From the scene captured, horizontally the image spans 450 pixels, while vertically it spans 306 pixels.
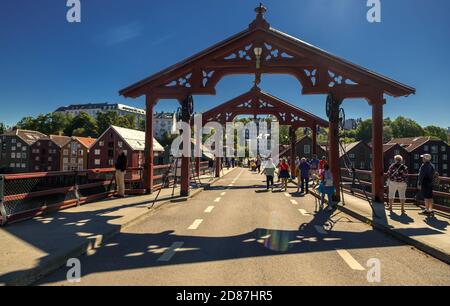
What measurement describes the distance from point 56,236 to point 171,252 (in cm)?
253

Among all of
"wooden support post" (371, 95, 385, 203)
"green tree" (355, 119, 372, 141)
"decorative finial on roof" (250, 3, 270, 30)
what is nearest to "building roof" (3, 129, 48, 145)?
"decorative finial on roof" (250, 3, 270, 30)

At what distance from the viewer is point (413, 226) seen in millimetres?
7652

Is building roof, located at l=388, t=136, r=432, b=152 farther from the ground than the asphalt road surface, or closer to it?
farther from the ground

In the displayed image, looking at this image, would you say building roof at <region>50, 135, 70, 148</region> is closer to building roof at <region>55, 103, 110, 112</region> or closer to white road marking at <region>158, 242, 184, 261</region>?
white road marking at <region>158, 242, 184, 261</region>

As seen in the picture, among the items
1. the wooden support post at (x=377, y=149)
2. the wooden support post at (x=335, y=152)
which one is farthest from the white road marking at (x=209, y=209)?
the wooden support post at (x=377, y=149)

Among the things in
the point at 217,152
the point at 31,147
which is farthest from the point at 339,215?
the point at 31,147

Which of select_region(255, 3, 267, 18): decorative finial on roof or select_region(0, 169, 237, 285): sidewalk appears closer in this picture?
select_region(0, 169, 237, 285): sidewalk

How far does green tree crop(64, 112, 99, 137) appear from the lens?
121 meters

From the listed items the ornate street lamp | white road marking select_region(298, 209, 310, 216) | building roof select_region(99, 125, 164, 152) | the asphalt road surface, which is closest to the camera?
the asphalt road surface

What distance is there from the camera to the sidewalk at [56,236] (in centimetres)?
457

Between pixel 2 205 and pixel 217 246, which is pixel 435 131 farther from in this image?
pixel 2 205

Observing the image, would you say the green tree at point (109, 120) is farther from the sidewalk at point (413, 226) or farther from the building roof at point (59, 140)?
the sidewalk at point (413, 226)

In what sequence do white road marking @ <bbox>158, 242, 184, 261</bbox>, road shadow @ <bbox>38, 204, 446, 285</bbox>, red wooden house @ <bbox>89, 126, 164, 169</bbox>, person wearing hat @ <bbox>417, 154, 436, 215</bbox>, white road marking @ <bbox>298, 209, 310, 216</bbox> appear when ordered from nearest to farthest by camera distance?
road shadow @ <bbox>38, 204, 446, 285</bbox>, white road marking @ <bbox>158, 242, 184, 261</bbox>, person wearing hat @ <bbox>417, 154, 436, 215</bbox>, white road marking @ <bbox>298, 209, 310, 216</bbox>, red wooden house @ <bbox>89, 126, 164, 169</bbox>

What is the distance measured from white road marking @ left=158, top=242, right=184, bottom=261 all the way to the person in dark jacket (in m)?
6.88
